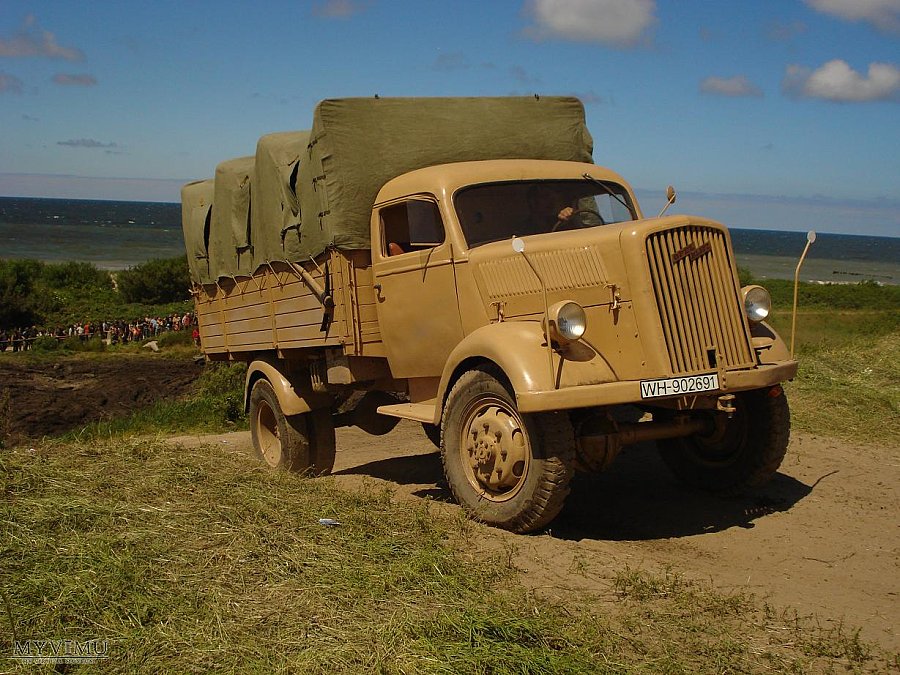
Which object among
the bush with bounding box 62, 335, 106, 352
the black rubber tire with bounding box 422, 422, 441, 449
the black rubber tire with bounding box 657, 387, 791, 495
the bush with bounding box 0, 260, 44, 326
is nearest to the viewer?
the black rubber tire with bounding box 657, 387, 791, 495

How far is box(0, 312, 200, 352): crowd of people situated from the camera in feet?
112

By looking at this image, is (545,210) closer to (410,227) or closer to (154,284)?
(410,227)

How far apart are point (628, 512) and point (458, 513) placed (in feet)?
4.81

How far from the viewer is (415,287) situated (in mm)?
7332

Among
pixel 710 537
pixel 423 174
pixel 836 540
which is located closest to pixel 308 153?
pixel 423 174

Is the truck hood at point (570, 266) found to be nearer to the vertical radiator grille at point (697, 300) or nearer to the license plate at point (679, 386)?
the vertical radiator grille at point (697, 300)

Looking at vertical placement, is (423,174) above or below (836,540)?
above

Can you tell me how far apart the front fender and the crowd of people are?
2877 cm

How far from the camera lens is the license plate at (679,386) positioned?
5.80 m

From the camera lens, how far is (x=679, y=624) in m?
4.68

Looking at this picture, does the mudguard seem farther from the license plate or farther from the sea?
the sea

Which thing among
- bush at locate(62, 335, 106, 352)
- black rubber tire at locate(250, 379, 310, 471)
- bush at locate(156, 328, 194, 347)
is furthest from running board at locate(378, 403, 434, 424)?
bush at locate(62, 335, 106, 352)

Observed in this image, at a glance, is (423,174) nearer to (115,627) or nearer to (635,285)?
(635,285)

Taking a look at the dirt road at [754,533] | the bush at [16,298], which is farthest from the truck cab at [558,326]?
the bush at [16,298]
